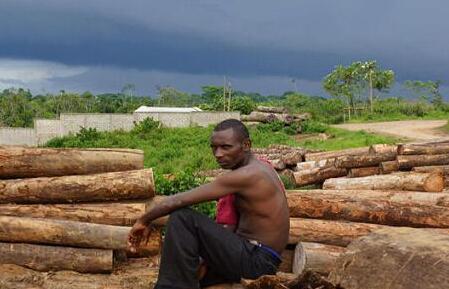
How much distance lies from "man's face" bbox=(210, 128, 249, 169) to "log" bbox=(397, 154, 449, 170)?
905 cm

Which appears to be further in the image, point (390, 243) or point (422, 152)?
point (422, 152)

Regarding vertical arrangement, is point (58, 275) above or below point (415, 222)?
below

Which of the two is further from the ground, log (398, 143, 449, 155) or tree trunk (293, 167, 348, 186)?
log (398, 143, 449, 155)

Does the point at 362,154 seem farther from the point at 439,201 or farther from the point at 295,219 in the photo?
the point at 295,219

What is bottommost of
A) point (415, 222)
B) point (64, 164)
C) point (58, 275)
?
point (58, 275)

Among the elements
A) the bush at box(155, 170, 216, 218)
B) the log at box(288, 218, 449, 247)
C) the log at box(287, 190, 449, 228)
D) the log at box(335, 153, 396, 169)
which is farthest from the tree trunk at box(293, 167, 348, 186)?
the log at box(288, 218, 449, 247)

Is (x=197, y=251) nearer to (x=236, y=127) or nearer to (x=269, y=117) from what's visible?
(x=236, y=127)

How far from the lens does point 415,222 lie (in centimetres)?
681

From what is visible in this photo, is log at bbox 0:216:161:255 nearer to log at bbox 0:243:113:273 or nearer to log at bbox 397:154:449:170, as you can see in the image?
log at bbox 0:243:113:273

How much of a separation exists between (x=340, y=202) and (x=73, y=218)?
10.2ft

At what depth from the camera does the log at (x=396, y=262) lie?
12.1 feet

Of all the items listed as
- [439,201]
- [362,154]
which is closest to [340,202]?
[439,201]

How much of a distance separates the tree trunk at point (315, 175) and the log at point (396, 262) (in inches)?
379

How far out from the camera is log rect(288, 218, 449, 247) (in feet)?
21.5
